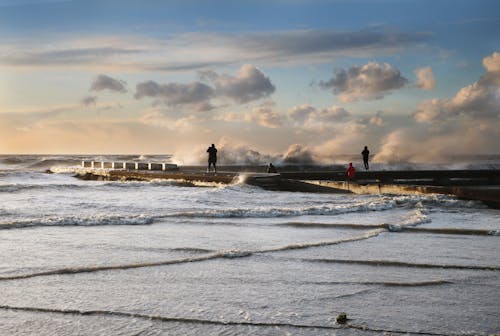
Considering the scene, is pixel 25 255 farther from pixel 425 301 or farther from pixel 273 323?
pixel 425 301

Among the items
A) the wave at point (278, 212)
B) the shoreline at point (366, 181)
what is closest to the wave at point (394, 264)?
the wave at point (278, 212)

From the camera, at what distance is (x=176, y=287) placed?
17.4ft

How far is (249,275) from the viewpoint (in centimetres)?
588

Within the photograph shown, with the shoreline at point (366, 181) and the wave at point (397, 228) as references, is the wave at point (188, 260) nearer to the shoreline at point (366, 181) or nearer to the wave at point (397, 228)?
the wave at point (397, 228)

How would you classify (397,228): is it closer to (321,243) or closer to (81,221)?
(321,243)

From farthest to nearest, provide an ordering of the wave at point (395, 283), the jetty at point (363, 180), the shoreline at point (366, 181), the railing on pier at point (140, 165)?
the railing on pier at point (140, 165)
the jetty at point (363, 180)
the shoreline at point (366, 181)
the wave at point (395, 283)

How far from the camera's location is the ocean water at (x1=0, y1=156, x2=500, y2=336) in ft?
13.7

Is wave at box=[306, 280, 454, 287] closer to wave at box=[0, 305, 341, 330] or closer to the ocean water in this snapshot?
the ocean water

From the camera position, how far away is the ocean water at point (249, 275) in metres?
4.18

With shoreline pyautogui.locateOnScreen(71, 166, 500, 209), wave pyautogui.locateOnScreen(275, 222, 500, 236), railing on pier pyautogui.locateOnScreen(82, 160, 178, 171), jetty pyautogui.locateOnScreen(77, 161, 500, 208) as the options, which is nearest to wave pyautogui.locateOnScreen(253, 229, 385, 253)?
wave pyautogui.locateOnScreen(275, 222, 500, 236)

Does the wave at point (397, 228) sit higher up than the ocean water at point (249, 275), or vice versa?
the wave at point (397, 228)

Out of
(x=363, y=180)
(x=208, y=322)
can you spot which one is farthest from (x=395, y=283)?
(x=363, y=180)

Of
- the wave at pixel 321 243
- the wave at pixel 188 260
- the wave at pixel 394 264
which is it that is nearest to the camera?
the wave at pixel 188 260

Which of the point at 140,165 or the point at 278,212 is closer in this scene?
the point at 278,212
